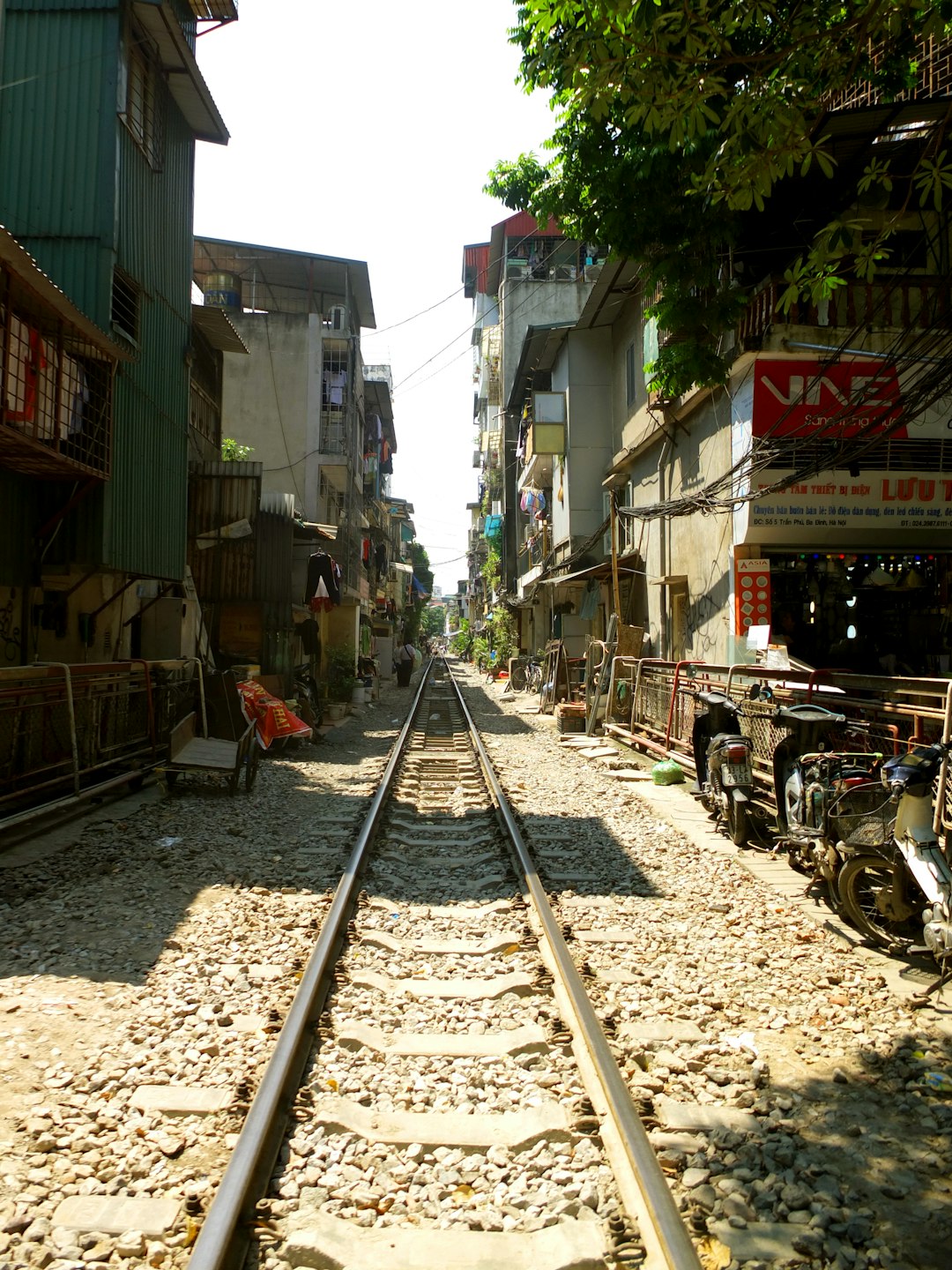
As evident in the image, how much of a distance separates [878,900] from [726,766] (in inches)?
109

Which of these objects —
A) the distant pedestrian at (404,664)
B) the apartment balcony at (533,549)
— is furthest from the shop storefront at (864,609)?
the distant pedestrian at (404,664)

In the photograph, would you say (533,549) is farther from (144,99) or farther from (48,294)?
(48,294)

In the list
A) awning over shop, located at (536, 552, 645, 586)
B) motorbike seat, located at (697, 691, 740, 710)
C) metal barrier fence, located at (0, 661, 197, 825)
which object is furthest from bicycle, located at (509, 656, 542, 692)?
motorbike seat, located at (697, 691, 740, 710)

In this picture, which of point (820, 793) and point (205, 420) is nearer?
point (820, 793)

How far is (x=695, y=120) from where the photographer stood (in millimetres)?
4930

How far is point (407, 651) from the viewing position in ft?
116

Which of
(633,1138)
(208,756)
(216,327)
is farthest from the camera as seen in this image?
(216,327)

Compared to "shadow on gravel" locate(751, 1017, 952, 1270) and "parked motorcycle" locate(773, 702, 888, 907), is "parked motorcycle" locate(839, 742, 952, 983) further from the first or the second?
"shadow on gravel" locate(751, 1017, 952, 1270)

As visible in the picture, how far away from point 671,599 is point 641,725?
129 inches

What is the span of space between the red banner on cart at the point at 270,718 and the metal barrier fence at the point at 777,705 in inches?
208

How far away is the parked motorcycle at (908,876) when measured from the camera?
4582mm

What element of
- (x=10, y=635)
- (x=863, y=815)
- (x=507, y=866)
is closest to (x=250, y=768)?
(x=10, y=635)

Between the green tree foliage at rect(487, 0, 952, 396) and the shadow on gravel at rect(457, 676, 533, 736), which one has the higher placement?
the green tree foliage at rect(487, 0, 952, 396)

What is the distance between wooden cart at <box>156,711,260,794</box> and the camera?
9938mm
